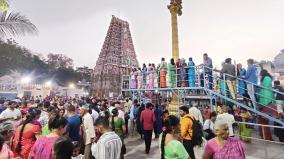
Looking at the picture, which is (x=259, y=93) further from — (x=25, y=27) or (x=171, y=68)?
(x=25, y=27)

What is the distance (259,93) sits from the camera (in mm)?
8148

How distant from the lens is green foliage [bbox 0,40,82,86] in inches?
1609

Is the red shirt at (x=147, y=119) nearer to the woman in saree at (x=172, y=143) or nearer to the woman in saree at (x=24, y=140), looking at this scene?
the woman in saree at (x=24, y=140)

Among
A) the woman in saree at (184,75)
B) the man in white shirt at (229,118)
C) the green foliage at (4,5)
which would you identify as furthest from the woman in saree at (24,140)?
the woman in saree at (184,75)

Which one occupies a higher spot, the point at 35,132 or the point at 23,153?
the point at 35,132

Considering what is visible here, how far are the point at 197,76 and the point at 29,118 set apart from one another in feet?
24.0

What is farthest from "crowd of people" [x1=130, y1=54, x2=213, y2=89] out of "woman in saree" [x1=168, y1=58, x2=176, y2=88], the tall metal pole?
the tall metal pole

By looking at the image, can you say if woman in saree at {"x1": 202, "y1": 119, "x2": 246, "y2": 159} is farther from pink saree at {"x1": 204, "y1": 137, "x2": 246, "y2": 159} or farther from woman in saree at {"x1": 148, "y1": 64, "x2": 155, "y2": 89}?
woman in saree at {"x1": 148, "y1": 64, "x2": 155, "y2": 89}

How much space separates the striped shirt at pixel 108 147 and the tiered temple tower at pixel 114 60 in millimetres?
49067

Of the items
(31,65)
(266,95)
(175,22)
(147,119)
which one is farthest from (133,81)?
(31,65)

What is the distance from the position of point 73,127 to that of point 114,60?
177 ft

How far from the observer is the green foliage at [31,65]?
134ft

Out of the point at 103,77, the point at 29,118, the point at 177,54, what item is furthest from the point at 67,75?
the point at 29,118

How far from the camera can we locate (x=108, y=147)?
333cm
